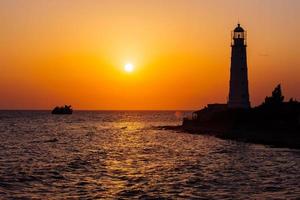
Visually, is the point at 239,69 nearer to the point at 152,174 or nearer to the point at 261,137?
the point at 261,137

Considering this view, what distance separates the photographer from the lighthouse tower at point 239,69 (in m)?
76.3

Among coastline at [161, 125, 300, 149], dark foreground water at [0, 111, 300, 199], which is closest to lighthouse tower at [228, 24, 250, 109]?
coastline at [161, 125, 300, 149]

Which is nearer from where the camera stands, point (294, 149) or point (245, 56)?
point (294, 149)

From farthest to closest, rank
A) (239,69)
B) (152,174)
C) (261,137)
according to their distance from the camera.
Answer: (239,69) → (261,137) → (152,174)

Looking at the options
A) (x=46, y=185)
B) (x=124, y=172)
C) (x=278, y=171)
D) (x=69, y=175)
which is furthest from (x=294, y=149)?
(x=46, y=185)

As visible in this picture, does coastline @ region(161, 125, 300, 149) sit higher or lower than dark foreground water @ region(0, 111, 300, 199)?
higher

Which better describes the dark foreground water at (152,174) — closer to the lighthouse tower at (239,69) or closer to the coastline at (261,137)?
the coastline at (261,137)

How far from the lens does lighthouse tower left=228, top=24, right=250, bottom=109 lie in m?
76.3

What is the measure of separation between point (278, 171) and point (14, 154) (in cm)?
2694

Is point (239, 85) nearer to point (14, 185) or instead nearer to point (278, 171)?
point (278, 171)

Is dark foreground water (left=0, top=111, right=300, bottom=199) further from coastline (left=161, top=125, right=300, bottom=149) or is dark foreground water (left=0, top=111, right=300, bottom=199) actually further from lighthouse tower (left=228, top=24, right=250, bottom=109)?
lighthouse tower (left=228, top=24, right=250, bottom=109)

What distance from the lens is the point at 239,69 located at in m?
76.2

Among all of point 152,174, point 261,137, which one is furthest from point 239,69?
point 152,174

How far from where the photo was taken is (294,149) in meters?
52.6
